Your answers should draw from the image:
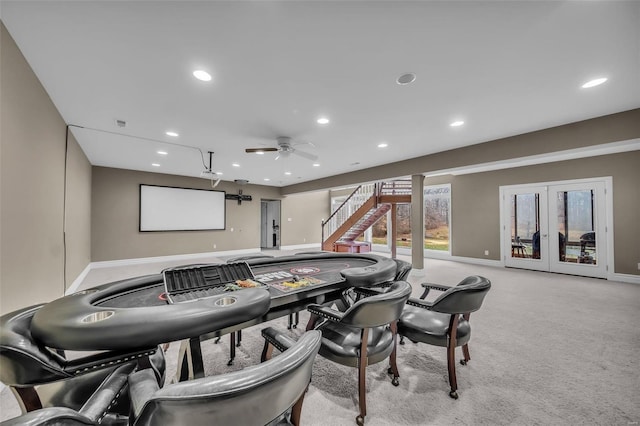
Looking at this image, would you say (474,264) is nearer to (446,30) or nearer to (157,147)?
(446,30)

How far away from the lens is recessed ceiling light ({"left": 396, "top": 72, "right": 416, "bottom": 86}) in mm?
2400

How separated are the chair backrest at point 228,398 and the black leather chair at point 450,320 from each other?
1.42 metres

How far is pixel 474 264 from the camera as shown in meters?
7.14

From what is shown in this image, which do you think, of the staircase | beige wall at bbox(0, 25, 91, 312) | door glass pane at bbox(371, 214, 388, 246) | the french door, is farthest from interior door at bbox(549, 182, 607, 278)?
beige wall at bbox(0, 25, 91, 312)

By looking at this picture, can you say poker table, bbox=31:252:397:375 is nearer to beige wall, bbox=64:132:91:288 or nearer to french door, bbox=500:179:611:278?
beige wall, bbox=64:132:91:288

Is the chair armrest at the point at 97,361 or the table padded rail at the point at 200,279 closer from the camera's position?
the chair armrest at the point at 97,361

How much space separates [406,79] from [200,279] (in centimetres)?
269

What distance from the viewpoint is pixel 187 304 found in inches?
47.8

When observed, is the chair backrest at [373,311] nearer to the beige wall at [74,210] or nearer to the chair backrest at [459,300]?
the chair backrest at [459,300]

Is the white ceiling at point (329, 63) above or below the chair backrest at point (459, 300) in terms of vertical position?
above

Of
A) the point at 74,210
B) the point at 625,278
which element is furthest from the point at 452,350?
the point at 625,278

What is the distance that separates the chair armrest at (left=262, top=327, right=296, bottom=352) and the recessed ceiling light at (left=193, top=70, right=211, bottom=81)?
2438mm

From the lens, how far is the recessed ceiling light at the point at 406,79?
2.40m

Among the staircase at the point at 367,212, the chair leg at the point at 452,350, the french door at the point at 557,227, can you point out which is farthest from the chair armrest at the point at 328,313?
the french door at the point at 557,227
